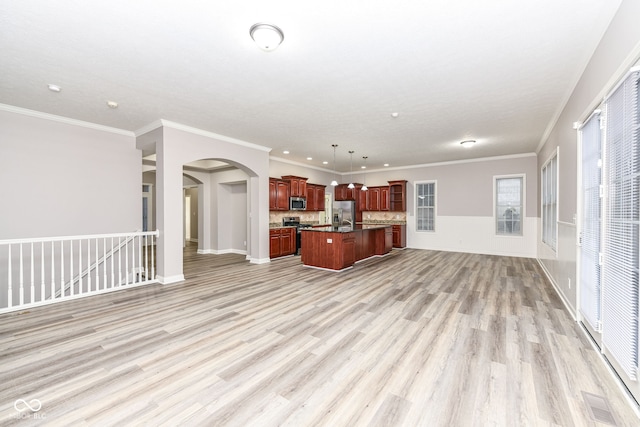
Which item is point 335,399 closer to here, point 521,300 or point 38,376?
point 38,376

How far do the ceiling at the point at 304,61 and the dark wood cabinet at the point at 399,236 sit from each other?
15.4 ft

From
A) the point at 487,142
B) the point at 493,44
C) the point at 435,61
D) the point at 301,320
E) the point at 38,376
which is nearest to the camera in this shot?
the point at 38,376

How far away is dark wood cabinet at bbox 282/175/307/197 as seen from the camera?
813 centimetres

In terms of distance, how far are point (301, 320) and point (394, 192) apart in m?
7.26

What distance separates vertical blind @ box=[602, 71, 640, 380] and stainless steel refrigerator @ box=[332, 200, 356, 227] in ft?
26.3

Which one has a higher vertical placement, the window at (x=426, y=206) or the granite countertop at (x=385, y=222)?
the window at (x=426, y=206)

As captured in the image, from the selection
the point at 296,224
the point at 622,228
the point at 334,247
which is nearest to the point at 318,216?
the point at 296,224

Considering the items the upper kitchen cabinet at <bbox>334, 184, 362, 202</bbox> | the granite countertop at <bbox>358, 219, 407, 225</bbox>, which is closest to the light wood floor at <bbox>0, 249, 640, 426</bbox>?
the granite countertop at <bbox>358, 219, 407, 225</bbox>

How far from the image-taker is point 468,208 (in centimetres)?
830

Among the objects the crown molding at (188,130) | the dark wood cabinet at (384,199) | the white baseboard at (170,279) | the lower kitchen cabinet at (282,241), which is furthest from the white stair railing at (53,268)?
the dark wood cabinet at (384,199)

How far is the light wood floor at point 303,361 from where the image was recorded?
172 centimetres

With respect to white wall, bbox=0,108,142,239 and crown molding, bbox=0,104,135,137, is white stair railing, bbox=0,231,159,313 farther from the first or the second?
crown molding, bbox=0,104,135,137

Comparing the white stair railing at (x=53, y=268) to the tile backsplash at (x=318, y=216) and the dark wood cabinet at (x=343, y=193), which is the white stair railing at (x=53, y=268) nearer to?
the tile backsplash at (x=318, y=216)

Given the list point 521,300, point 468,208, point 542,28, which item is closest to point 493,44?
point 542,28
